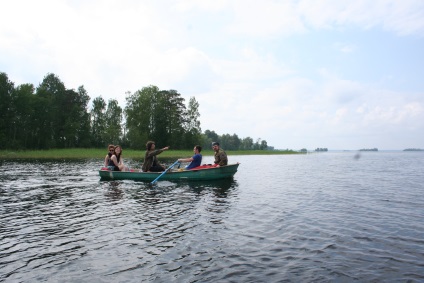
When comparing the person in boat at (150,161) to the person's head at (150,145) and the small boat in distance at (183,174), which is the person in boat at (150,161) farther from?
the small boat in distance at (183,174)

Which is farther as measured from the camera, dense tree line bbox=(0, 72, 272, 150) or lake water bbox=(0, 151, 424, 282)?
dense tree line bbox=(0, 72, 272, 150)

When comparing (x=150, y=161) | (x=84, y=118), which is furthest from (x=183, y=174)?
(x=84, y=118)

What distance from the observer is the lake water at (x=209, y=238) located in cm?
641

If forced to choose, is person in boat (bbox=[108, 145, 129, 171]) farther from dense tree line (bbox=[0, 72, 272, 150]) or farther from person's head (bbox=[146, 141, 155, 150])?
dense tree line (bbox=[0, 72, 272, 150])

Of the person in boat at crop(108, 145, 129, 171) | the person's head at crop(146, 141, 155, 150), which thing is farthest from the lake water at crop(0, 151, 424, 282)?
the person in boat at crop(108, 145, 129, 171)

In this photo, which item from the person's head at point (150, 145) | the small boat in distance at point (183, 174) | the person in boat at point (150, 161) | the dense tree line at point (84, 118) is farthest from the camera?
the dense tree line at point (84, 118)

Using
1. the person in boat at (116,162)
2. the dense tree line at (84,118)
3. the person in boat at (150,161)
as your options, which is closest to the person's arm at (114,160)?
the person in boat at (116,162)

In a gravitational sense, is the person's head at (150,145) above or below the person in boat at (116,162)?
above

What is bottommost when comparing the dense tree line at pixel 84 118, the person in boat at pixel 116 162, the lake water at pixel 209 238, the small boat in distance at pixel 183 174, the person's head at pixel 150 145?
the lake water at pixel 209 238

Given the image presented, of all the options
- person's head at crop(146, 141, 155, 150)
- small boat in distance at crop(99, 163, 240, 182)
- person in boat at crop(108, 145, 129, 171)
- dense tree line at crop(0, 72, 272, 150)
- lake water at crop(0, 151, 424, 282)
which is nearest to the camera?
lake water at crop(0, 151, 424, 282)

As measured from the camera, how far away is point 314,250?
25.3ft

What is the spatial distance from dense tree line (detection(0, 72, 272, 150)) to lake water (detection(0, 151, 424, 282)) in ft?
191

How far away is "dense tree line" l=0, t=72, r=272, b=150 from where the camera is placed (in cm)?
6456

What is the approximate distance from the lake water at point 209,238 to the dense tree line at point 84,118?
58.1m
